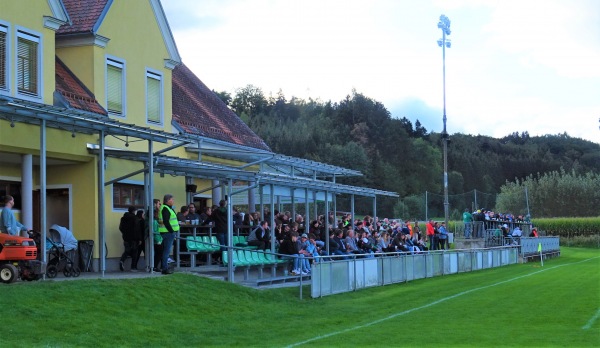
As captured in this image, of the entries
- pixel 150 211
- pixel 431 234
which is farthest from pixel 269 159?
pixel 431 234

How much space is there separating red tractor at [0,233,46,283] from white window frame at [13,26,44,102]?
5013 millimetres

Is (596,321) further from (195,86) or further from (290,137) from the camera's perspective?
(290,137)

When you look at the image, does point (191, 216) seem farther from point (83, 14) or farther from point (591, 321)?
point (591, 321)

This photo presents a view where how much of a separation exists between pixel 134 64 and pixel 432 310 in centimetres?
1187

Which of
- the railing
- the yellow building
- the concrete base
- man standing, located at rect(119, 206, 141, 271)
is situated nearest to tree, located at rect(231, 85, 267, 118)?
the concrete base

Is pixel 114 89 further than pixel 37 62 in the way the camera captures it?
Yes

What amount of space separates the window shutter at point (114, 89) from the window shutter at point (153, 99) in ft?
5.80

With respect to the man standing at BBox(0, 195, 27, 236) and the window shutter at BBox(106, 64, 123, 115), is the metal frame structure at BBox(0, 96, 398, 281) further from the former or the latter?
the window shutter at BBox(106, 64, 123, 115)

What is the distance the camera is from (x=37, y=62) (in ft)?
74.0

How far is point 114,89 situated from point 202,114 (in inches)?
378

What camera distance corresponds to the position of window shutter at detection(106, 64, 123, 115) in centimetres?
2577

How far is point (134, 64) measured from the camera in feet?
88.9

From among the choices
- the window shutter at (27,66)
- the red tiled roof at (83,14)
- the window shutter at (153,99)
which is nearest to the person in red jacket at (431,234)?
the window shutter at (153,99)

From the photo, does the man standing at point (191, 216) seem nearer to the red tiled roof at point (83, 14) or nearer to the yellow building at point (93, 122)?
the yellow building at point (93, 122)
